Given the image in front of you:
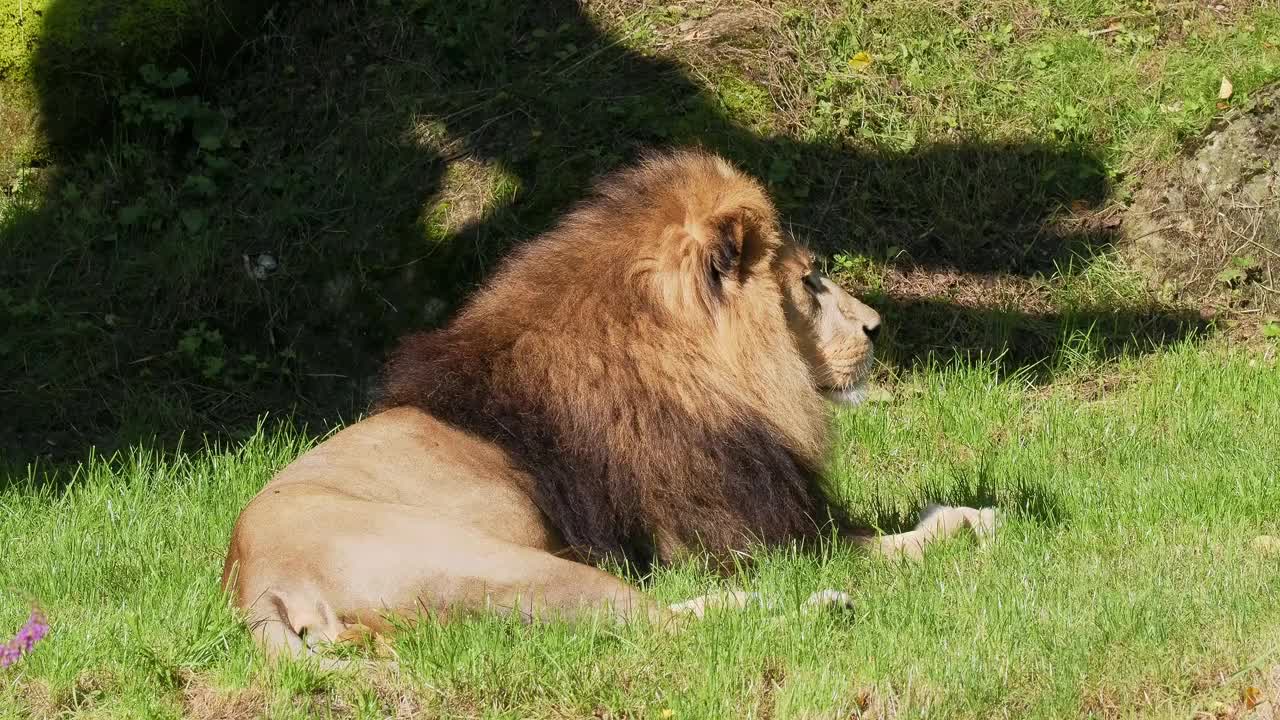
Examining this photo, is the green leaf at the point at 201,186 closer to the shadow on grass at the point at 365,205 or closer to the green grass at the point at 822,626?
the shadow on grass at the point at 365,205

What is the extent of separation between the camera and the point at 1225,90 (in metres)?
7.71

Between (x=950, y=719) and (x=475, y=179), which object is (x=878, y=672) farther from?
(x=475, y=179)

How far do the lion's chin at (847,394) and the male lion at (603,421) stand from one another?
161mm

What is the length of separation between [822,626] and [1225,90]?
Answer: 17.2 feet

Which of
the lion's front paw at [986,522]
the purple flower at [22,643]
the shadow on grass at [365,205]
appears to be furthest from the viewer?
the shadow on grass at [365,205]

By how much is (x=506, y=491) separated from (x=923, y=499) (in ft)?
6.59

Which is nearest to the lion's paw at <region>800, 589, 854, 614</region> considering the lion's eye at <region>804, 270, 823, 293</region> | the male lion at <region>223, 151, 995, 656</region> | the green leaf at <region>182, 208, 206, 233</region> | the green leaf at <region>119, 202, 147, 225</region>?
the male lion at <region>223, 151, 995, 656</region>

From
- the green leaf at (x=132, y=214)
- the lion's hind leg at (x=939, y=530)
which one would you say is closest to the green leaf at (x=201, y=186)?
the green leaf at (x=132, y=214)

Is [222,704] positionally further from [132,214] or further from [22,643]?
[132,214]

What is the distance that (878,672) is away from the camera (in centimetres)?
333

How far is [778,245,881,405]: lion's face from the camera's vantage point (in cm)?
452

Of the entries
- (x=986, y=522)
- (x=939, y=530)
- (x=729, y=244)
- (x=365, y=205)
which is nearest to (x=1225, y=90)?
(x=986, y=522)

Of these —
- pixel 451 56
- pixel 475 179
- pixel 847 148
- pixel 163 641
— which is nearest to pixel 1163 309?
pixel 847 148

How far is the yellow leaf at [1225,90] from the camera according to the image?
770cm
